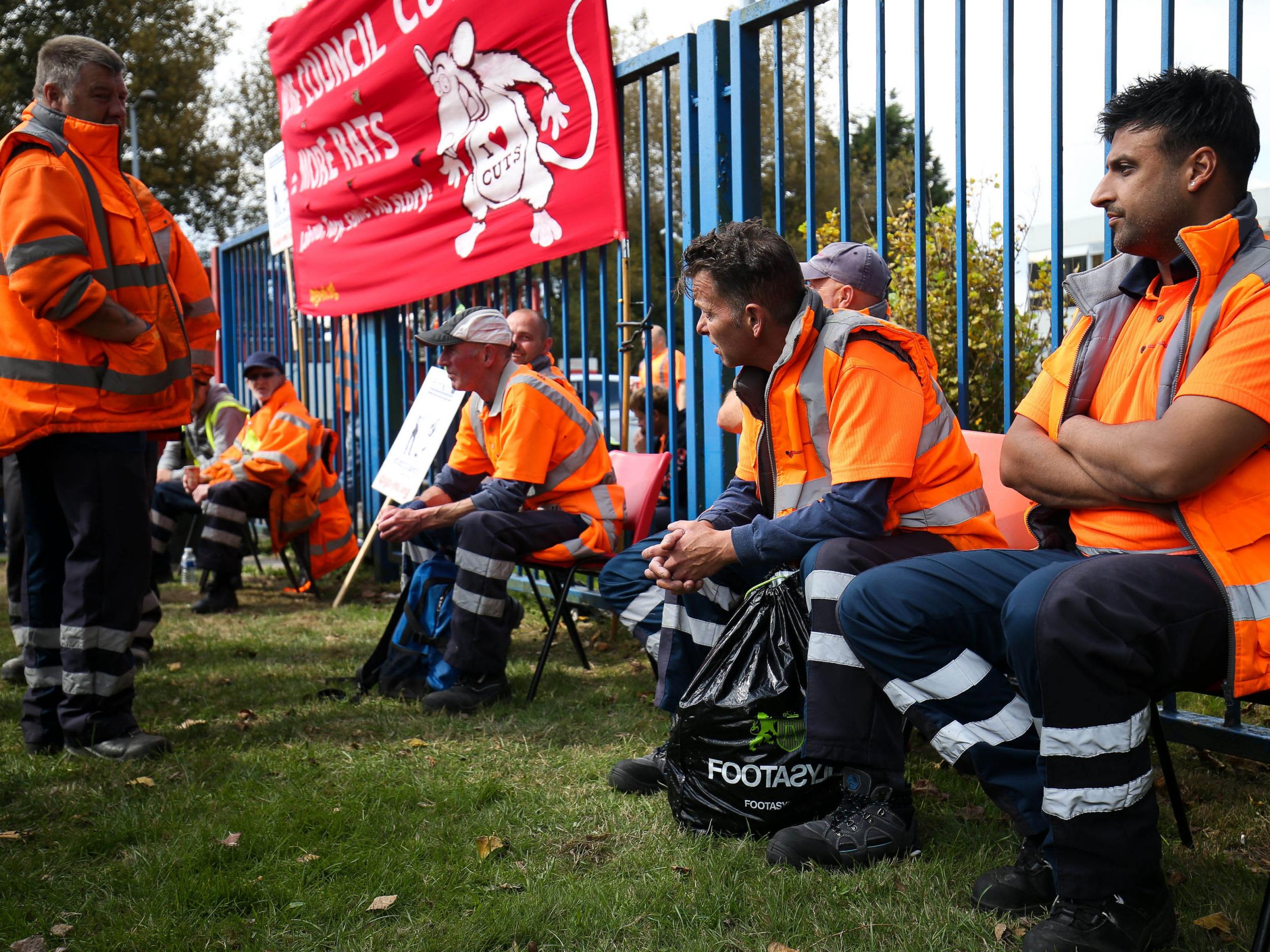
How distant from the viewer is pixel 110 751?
3777 millimetres

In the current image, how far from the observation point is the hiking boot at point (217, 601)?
690 cm

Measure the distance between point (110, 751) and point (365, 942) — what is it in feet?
5.92

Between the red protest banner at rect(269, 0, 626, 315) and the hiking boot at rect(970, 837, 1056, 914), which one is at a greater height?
the red protest banner at rect(269, 0, 626, 315)

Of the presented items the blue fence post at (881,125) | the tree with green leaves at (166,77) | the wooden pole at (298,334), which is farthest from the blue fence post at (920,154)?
the tree with green leaves at (166,77)

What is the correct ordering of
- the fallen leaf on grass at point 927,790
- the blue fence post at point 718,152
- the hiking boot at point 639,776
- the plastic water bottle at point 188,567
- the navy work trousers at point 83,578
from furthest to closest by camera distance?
the plastic water bottle at point 188,567
the blue fence post at point 718,152
the navy work trousers at point 83,578
the hiking boot at point 639,776
the fallen leaf on grass at point 927,790

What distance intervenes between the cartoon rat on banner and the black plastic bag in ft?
10.1

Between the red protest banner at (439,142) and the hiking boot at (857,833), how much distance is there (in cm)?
315

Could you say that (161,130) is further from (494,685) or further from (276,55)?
(494,685)

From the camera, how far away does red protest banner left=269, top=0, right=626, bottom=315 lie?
5.42 meters

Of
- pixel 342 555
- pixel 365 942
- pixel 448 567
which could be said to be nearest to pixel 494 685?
pixel 448 567

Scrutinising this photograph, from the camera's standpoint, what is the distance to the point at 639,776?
11.1 feet

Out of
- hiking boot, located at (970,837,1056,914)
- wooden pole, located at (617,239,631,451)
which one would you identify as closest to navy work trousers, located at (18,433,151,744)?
wooden pole, located at (617,239,631,451)

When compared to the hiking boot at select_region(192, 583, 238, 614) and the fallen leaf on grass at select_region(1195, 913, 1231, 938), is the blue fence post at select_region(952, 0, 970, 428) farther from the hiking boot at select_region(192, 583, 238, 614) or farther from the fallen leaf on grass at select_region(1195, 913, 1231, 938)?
the hiking boot at select_region(192, 583, 238, 614)

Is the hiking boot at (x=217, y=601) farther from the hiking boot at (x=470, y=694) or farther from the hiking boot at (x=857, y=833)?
the hiking boot at (x=857, y=833)
